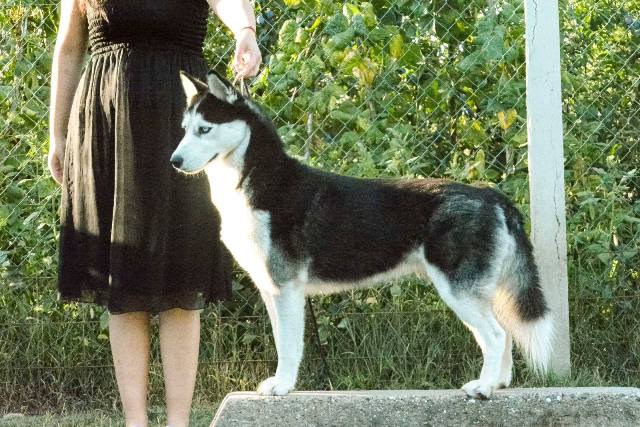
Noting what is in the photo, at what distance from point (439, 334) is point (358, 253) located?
1.15m

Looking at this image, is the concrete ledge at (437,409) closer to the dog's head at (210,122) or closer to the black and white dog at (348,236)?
the black and white dog at (348,236)

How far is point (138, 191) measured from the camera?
10.1 ft

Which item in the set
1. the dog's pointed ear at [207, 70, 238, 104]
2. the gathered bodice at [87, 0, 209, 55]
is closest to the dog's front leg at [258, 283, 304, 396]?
the dog's pointed ear at [207, 70, 238, 104]

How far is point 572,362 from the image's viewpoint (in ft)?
13.7

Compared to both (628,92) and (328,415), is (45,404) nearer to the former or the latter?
(328,415)

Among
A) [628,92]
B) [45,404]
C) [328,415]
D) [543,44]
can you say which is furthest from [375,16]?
[45,404]

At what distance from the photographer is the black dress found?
3082mm

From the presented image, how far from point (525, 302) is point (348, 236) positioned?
69 cm

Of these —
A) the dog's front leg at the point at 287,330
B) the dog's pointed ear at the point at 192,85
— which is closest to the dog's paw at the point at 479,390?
the dog's front leg at the point at 287,330

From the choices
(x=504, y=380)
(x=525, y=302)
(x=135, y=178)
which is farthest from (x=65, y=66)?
Answer: (x=504, y=380)

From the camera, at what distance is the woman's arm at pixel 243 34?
2939 mm

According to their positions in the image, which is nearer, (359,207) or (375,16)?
(359,207)

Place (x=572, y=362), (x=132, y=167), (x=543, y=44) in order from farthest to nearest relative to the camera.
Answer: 1. (x=572, y=362)
2. (x=543, y=44)
3. (x=132, y=167)

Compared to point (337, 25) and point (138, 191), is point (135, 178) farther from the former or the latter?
point (337, 25)
